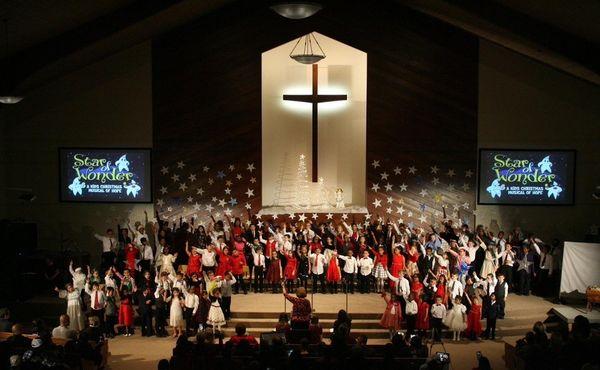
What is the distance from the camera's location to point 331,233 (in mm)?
18656

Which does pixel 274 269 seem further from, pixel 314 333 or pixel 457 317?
pixel 314 333

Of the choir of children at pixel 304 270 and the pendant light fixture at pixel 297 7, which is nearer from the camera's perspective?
the pendant light fixture at pixel 297 7

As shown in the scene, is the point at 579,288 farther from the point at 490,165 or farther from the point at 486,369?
the point at 486,369

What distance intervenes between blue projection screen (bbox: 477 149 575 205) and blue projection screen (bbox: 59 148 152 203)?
344 inches

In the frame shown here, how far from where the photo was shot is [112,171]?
65.7ft

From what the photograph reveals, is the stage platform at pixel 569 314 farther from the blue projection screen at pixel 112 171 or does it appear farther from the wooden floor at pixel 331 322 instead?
the blue projection screen at pixel 112 171

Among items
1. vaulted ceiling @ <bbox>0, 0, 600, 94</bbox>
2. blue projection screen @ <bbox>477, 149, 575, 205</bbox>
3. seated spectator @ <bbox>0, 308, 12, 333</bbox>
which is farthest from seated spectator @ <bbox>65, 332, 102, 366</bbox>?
blue projection screen @ <bbox>477, 149, 575, 205</bbox>

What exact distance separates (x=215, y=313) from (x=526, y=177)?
9.21m

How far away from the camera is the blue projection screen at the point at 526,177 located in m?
19.9

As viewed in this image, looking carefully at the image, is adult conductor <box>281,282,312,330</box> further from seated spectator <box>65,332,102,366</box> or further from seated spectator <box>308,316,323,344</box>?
seated spectator <box>65,332,102,366</box>

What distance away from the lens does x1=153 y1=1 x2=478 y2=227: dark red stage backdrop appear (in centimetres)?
1995

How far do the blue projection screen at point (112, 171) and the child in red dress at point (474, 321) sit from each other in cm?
881

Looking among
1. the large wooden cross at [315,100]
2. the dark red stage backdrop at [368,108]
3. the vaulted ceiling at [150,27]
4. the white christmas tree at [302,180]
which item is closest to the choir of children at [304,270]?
the dark red stage backdrop at [368,108]

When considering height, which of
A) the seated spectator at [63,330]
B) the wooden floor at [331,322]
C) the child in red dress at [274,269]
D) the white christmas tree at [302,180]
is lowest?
the wooden floor at [331,322]
